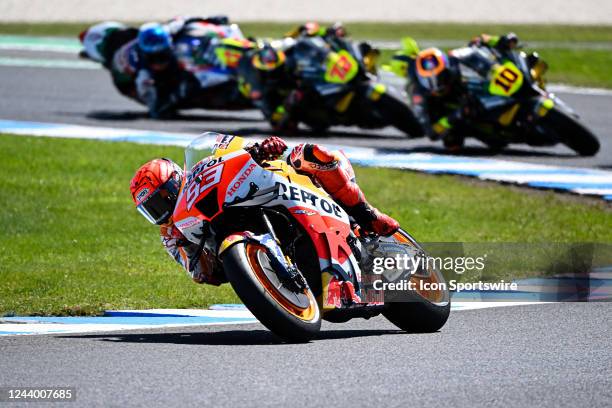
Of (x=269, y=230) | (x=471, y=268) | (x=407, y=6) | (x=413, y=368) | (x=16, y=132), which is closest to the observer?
(x=413, y=368)

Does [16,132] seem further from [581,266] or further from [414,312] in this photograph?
[414,312]

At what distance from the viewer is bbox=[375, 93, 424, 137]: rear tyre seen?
18.6 metres

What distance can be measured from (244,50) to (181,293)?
10.2 metres

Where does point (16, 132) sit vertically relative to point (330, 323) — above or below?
below

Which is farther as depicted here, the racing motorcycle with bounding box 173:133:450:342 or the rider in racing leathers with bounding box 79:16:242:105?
the rider in racing leathers with bounding box 79:16:242:105

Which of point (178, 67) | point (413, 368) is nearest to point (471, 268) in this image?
point (413, 368)

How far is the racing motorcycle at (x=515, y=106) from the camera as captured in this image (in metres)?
16.7

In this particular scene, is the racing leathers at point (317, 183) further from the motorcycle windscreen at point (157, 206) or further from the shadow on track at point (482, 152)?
the shadow on track at point (482, 152)

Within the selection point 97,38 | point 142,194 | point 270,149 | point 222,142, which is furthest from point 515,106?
point 142,194

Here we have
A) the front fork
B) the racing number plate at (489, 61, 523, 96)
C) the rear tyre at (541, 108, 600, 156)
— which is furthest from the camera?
the racing number plate at (489, 61, 523, 96)

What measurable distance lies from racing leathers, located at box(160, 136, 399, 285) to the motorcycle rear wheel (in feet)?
1.37

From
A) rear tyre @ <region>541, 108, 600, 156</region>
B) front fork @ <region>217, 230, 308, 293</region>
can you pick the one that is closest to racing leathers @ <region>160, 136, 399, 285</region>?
front fork @ <region>217, 230, 308, 293</region>

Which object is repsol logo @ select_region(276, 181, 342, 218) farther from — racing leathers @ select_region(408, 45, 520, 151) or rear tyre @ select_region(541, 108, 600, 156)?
racing leathers @ select_region(408, 45, 520, 151)

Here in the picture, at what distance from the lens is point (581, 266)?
34.3 ft
